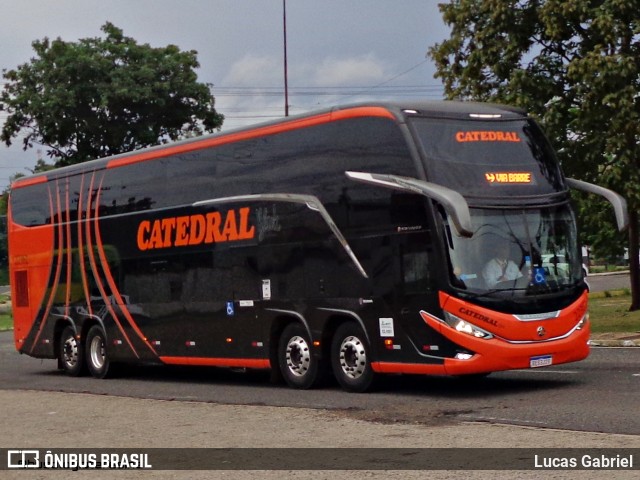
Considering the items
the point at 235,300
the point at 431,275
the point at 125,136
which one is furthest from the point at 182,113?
the point at 431,275

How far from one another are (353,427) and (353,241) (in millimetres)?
4612

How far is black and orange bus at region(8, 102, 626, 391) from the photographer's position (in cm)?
1623

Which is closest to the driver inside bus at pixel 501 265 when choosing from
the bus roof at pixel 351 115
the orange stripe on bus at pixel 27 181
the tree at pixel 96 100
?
the bus roof at pixel 351 115

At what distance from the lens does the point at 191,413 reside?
15586 millimetres

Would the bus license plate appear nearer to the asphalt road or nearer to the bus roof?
the asphalt road

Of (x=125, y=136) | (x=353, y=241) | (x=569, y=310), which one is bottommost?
(x=569, y=310)

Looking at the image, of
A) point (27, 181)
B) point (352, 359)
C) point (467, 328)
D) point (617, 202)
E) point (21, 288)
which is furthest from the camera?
point (21, 288)

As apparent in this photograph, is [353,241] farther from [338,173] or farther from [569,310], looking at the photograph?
[569,310]

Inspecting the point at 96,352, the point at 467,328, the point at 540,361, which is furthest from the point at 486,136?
the point at 96,352

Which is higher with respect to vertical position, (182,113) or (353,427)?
(182,113)

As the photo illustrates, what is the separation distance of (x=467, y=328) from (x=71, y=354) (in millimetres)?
11793

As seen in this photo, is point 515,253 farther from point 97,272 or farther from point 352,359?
point 97,272

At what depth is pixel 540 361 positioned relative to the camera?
16297 mm

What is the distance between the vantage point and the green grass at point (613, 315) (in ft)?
94.4
